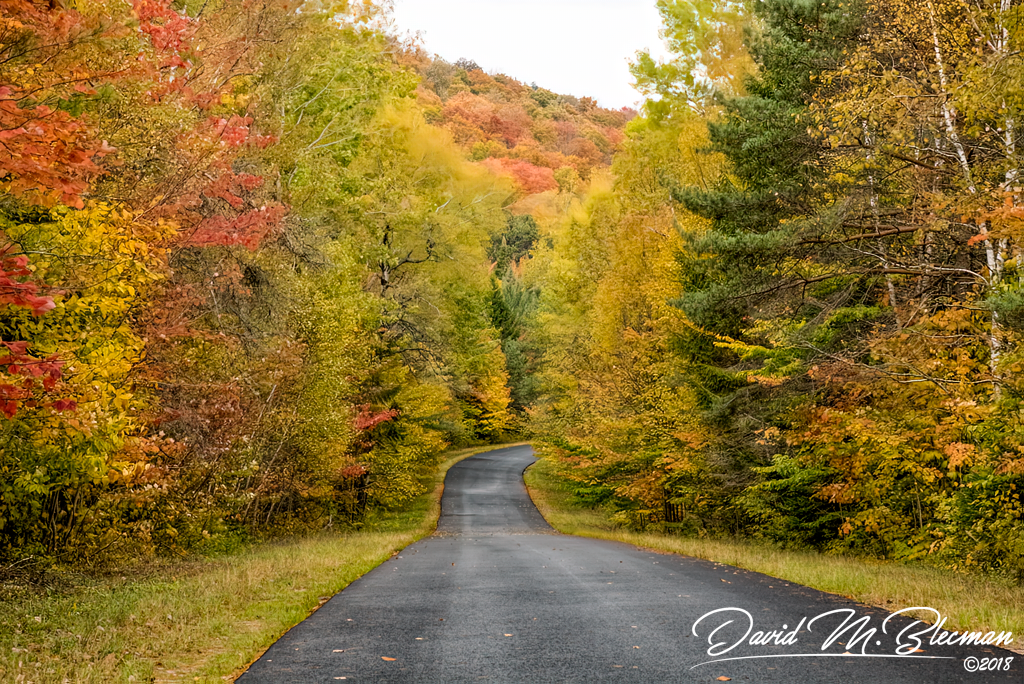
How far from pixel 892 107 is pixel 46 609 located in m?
13.2

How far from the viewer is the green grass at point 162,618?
21.1 feet

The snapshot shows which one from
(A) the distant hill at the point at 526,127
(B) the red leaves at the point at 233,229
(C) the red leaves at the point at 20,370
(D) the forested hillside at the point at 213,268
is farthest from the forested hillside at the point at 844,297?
(A) the distant hill at the point at 526,127

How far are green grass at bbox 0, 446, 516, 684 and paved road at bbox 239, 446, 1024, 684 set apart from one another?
411mm

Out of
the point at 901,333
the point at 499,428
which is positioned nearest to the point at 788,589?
the point at 901,333

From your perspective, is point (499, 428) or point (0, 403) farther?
point (499, 428)

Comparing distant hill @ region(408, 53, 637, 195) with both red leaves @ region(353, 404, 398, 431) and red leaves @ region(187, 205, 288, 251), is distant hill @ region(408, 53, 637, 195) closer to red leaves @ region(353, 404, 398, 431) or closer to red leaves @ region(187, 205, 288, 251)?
red leaves @ region(353, 404, 398, 431)

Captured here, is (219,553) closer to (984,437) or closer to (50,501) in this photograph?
(50,501)

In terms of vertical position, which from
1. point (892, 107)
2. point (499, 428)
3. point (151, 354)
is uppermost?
point (892, 107)

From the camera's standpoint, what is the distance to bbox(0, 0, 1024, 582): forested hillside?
8.66 m

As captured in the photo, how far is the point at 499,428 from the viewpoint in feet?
211

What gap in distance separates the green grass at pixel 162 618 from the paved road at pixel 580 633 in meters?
A: 0.41

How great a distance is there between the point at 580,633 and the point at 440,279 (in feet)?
75.8

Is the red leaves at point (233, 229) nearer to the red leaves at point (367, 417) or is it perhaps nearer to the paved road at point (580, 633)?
the paved road at point (580, 633)

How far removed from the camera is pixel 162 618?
8430mm
